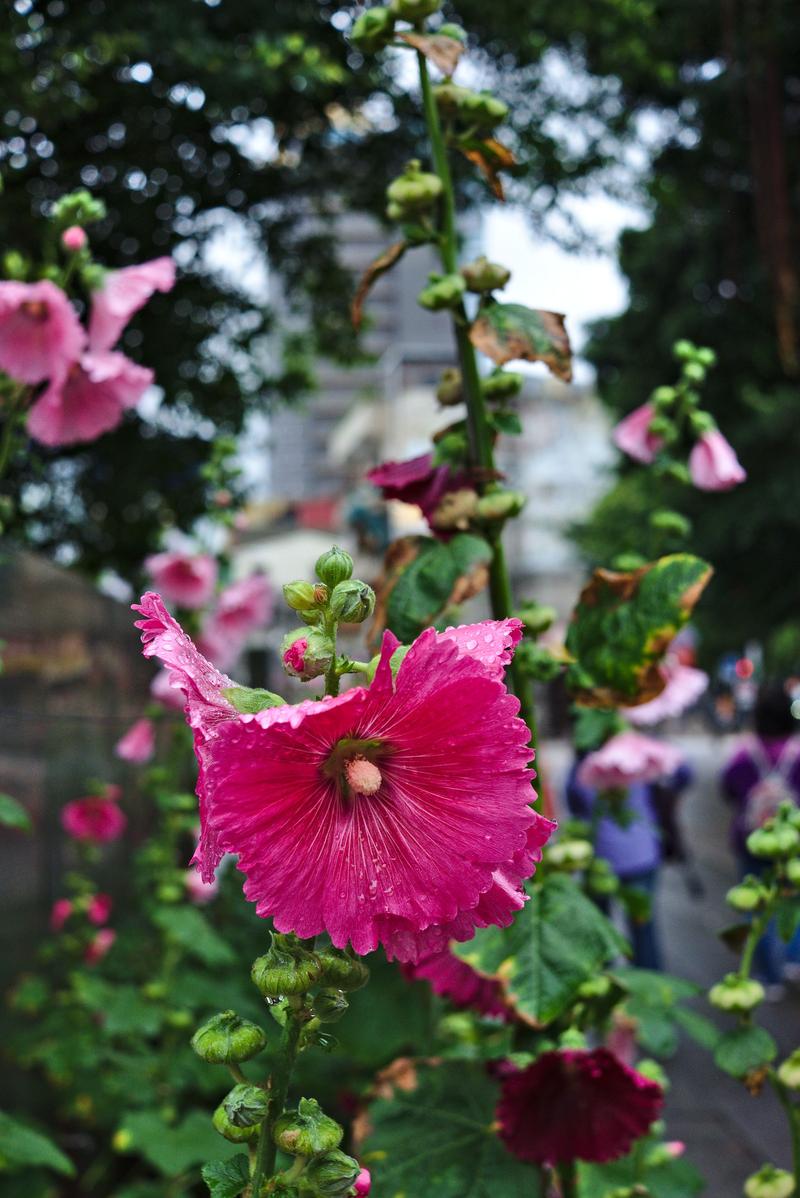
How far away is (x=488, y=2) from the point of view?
6.01m

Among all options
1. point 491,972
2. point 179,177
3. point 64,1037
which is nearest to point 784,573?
point 179,177

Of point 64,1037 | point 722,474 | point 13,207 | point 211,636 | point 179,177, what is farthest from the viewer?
point 179,177

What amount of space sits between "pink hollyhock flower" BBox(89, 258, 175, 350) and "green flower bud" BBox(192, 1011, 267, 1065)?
1.27 m

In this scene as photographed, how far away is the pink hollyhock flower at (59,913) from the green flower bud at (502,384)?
131 inches

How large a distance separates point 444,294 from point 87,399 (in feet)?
2.43

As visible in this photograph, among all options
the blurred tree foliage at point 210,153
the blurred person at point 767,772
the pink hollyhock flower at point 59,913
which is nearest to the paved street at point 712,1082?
the blurred person at point 767,772

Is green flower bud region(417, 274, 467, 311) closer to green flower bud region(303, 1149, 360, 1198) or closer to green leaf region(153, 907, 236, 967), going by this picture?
green flower bud region(303, 1149, 360, 1198)

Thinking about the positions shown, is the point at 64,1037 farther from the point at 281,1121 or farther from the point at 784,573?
the point at 784,573

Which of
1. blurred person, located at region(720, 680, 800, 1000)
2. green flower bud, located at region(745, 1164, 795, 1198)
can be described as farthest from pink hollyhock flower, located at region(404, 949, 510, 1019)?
blurred person, located at region(720, 680, 800, 1000)

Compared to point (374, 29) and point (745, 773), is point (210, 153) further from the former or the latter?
point (374, 29)

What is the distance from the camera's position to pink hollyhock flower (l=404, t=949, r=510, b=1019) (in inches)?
52.4

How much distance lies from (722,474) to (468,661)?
126 centimetres

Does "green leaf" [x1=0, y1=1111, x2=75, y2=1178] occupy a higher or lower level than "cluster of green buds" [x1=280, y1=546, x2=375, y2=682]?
lower

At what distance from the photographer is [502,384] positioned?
140 centimetres
